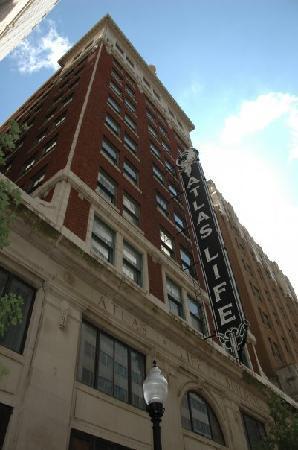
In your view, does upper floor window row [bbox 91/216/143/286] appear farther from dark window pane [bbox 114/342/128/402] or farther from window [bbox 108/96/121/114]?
window [bbox 108/96/121/114]

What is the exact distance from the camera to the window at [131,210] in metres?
22.5

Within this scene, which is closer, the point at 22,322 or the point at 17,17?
the point at 17,17

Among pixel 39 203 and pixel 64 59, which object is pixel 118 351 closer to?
pixel 39 203

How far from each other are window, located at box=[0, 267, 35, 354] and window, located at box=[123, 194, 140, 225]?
377 inches

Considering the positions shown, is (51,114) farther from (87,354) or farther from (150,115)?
(87,354)

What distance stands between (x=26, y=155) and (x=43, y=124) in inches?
158

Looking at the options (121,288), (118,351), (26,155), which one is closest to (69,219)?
(121,288)

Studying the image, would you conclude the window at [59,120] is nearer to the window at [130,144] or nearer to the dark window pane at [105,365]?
the window at [130,144]

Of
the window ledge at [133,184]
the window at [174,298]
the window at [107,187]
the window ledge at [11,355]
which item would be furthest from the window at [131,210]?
the window ledge at [11,355]

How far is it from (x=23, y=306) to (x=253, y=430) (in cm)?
1402

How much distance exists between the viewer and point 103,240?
724 inches

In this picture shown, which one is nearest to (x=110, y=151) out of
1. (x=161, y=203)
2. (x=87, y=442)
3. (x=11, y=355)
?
(x=161, y=203)

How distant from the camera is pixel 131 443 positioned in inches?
500

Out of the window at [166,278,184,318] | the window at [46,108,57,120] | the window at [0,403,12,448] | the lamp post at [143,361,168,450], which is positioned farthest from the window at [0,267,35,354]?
the window at [46,108,57,120]
